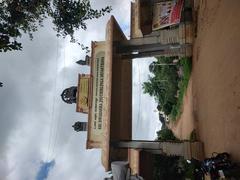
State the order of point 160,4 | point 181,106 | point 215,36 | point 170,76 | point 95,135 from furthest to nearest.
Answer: point 170,76
point 181,106
point 160,4
point 95,135
point 215,36

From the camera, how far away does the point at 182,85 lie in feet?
95.8

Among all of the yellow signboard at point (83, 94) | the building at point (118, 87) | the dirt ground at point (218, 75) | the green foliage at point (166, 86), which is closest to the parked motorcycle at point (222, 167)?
the dirt ground at point (218, 75)

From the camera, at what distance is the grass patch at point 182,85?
2256 centimetres

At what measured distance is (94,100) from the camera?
1852 cm

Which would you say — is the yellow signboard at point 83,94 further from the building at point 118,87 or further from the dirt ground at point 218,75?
the dirt ground at point 218,75

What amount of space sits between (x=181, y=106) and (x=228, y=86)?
20.0m

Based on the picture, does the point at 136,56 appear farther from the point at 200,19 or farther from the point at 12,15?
the point at 12,15

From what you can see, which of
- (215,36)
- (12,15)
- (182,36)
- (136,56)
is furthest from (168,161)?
(12,15)

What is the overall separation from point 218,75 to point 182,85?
15509mm

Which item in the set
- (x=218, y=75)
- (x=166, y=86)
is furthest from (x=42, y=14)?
(x=166, y=86)

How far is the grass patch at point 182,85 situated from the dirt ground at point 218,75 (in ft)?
11.3

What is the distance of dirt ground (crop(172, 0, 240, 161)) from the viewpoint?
37.4 ft

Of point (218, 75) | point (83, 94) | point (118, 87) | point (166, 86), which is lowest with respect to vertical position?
point (83, 94)

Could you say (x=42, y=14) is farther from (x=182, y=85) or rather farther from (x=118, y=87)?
(x=182, y=85)
